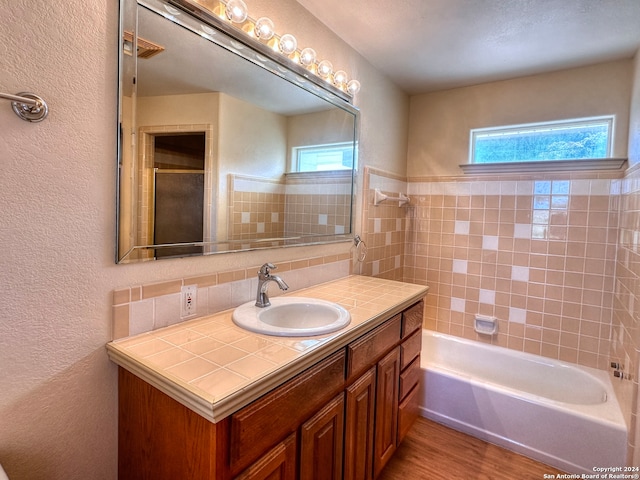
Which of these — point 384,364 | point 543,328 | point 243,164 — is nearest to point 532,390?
point 543,328

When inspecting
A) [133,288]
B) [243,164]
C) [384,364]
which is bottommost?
[384,364]

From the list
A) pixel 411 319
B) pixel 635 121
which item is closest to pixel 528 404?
pixel 411 319

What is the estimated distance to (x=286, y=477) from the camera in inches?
37.7

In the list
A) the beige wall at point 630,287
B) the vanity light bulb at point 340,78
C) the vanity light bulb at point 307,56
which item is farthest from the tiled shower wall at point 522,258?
the vanity light bulb at point 307,56

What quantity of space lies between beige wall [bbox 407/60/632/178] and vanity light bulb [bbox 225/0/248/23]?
190 centimetres

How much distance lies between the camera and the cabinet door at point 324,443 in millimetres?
1031

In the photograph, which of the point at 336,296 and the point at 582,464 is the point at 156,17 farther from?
the point at 582,464

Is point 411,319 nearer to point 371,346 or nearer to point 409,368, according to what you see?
point 409,368

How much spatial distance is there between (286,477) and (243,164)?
1.16 meters

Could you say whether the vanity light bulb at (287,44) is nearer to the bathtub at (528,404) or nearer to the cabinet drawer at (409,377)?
the cabinet drawer at (409,377)

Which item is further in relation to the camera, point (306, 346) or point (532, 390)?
point (532, 390)

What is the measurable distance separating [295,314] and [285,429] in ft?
1.94

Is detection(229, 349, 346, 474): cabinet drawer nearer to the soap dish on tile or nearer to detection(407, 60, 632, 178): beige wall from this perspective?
the soap dish on tile

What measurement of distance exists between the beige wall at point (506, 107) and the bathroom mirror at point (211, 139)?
1151mm
